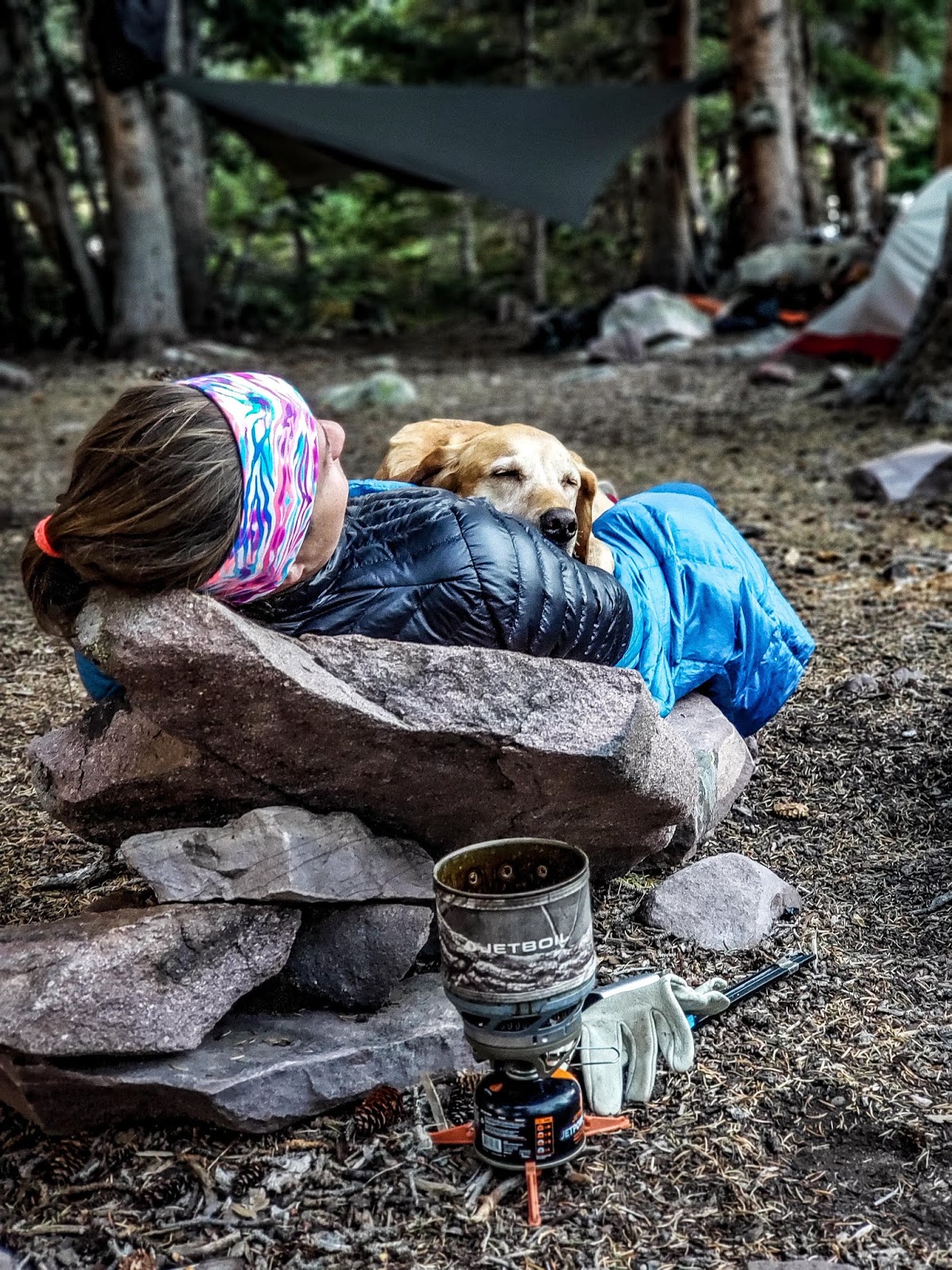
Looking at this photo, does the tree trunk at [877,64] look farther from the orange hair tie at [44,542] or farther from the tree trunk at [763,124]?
the orange hair tie at [44,542]

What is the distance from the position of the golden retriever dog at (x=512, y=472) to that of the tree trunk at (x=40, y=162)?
392 inches

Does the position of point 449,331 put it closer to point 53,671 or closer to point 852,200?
point 852,200

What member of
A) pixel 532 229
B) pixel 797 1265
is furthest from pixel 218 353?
pixel 797 1265

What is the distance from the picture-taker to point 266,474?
5.93 ft

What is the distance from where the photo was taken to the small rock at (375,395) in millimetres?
8969

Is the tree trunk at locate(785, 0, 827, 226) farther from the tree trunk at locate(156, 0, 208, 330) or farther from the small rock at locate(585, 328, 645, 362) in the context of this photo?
the tree trunk at locate(156, 0, 208, 330)

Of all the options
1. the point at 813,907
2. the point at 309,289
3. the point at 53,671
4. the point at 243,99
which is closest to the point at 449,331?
the point at 309,289

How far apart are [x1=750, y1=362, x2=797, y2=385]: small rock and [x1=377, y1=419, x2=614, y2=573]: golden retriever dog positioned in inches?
255

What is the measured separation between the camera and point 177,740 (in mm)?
1957

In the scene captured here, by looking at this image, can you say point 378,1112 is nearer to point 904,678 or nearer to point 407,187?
point 904,678

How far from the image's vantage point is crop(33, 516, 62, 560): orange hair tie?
1.83m

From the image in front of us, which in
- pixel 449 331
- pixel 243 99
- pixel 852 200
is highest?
pixel 243 99

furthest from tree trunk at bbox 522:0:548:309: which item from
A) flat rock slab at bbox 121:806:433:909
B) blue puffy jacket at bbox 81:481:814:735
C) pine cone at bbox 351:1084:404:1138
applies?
pine cone at bbox 351:1084:404:1138

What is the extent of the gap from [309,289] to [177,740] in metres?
17.1
